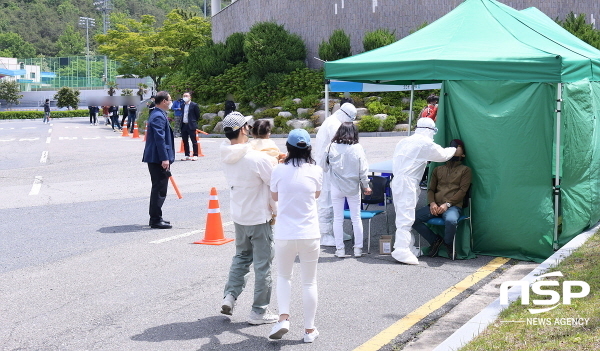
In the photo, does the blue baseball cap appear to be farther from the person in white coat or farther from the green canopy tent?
the green canopy tent

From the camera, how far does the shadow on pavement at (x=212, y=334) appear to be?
5.61m

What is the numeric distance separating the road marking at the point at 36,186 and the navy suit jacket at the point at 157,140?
17.8 feet

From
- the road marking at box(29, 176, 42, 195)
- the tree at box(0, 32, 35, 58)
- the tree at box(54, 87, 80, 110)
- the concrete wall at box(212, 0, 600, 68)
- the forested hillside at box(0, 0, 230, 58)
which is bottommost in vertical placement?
the road marking at box(29, 176, 42, 195)

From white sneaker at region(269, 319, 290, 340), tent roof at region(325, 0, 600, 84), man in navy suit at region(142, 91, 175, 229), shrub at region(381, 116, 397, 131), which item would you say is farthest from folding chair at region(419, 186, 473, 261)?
shrub at region(381, 116, 397, 131)

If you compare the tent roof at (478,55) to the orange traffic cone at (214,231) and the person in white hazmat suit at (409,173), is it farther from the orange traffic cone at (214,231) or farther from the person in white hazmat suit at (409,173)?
the orange traffic cone at (214,231)

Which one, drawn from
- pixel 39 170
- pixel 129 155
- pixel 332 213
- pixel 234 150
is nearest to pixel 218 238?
pixel 332 213

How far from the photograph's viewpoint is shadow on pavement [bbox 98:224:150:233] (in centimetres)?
1043

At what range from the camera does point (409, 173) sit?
27.6 ft

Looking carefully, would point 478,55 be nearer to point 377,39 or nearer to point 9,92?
point 377,39

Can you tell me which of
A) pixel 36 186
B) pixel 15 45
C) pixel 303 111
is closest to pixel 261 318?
pixel 36 186

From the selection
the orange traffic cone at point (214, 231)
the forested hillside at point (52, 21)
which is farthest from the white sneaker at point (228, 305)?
the forested hillside at point (52, 21)

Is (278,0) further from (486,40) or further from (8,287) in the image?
(8,287)

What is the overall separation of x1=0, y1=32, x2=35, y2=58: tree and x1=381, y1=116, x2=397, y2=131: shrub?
5119 inches

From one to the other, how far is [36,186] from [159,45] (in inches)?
1283
